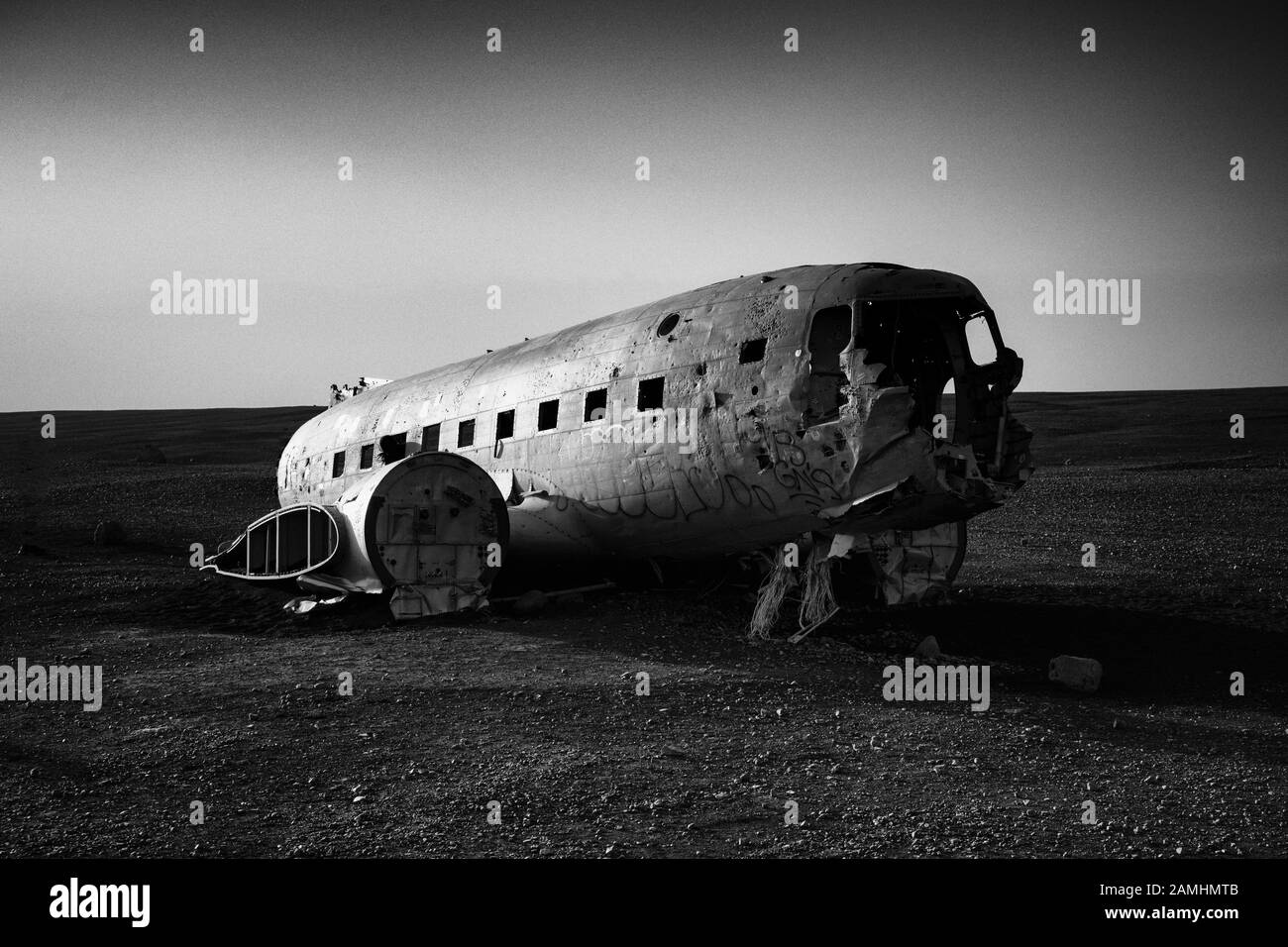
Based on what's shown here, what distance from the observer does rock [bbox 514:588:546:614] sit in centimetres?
1878

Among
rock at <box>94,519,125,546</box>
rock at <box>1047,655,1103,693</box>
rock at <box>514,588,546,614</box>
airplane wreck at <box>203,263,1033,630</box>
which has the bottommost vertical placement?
rock at <box>1047,655,1103,693</box>

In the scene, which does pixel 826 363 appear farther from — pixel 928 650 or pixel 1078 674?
pixel 1078 674

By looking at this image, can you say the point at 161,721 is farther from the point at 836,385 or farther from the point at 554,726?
the point at 836,385

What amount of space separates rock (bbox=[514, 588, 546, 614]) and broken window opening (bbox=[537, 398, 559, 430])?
2.89 meters

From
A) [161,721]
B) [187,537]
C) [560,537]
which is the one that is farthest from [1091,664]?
[187,537]

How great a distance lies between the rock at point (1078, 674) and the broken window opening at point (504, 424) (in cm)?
1007

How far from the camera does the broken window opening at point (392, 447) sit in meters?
23.3

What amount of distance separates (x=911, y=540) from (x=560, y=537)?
5793 mm

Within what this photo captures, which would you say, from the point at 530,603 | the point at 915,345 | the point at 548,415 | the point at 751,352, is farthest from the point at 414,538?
the point at 915,345

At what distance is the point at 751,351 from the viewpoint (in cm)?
1612

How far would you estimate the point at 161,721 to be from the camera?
12188mm

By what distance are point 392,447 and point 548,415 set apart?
568cm

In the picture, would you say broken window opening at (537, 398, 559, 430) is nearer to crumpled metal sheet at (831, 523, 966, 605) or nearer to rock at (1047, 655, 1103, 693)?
crumpled metal sheet at (831, 523, 966, 605)

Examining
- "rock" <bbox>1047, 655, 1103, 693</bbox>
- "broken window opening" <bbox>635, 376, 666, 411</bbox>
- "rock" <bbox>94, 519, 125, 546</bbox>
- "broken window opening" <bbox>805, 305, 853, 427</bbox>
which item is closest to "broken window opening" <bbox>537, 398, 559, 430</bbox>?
"broken window opening" <bbox>635, 376, 666, 411</bbox>
